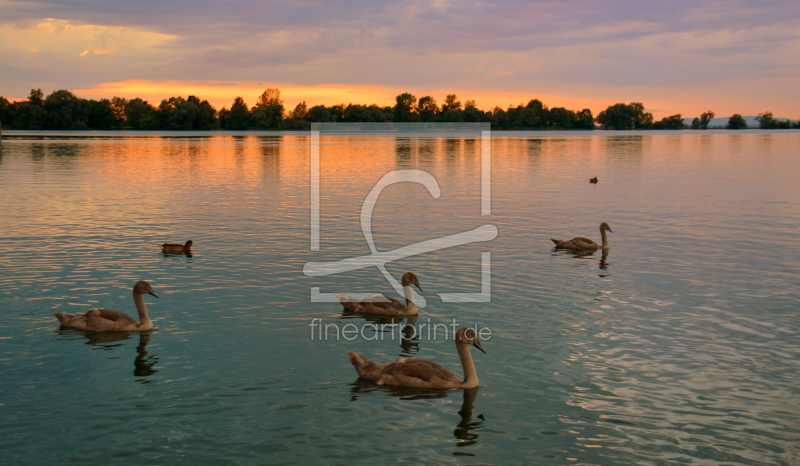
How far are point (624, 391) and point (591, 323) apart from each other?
4.17m

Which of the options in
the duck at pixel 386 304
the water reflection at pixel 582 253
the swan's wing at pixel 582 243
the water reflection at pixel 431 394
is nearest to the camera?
the water reflection at pixel 431 394

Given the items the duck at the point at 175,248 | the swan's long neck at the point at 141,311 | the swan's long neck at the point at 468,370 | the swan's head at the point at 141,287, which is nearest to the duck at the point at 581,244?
the duck at the point at 175,248

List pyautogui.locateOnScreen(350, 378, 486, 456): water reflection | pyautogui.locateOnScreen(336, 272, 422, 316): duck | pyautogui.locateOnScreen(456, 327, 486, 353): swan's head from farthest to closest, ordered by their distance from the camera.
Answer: pyautogui.locateOnScreen(336, 272, 422, 316): duck < pyautogui.locateOnScreen(456, 327, 486, 353): swan's head < pyautogui.locateOnScreen(350, 378, 486, 456): water reflection

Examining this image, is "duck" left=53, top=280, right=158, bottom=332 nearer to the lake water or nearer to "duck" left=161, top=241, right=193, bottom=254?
the lake water

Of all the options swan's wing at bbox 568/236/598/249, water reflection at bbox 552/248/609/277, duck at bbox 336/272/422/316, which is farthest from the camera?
swan's wing at bbox 568/236/598/249

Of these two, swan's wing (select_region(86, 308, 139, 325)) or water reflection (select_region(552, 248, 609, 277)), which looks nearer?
swan's wing (select_region(86, 308, 139, 325))

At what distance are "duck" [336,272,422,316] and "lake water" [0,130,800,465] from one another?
343 mm

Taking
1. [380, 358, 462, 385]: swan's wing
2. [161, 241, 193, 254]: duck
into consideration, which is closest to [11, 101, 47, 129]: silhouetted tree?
[161, 241, 193, 254]: duck

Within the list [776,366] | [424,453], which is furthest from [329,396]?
[776,366]

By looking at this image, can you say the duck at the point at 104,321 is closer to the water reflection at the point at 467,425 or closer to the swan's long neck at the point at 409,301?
the swan's long neck at the point at 409,301

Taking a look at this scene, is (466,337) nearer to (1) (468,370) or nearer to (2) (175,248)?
(1) (468,370)

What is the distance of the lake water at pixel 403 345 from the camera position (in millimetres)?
10891

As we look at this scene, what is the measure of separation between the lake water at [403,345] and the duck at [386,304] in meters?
0.34

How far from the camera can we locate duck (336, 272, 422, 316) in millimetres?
17594
